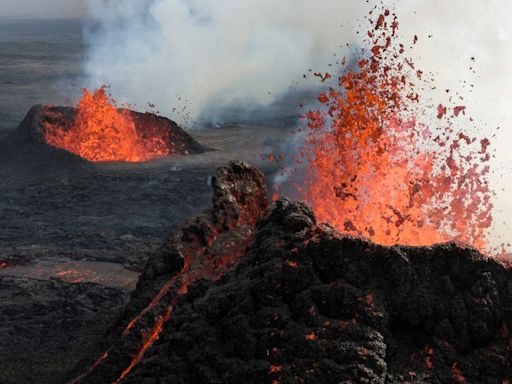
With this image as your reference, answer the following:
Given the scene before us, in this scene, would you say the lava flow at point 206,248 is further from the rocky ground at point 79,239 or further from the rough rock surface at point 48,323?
the rocky ground at point 79,239

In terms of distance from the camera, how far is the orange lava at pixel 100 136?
15.2m

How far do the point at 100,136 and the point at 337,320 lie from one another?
12619mm

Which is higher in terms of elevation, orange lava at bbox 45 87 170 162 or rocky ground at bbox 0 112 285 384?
orange lava at bbox 45 87 170 162

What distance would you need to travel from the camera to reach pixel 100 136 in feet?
50.4

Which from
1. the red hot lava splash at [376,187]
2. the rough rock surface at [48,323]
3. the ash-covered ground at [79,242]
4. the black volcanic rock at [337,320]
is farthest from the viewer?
the ash-covered ground at [79,242]

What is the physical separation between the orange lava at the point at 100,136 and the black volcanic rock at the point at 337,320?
1151cm

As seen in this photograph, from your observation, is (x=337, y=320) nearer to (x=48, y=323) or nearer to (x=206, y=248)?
(x=206, y=248)

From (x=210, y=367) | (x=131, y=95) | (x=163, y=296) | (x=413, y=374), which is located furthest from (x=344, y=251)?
(x=131, y=95)

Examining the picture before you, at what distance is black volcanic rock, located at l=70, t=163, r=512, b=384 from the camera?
3.52 metres

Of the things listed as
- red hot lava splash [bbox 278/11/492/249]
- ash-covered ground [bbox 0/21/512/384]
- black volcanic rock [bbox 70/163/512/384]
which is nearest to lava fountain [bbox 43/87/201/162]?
red hot lava splash [bbox 278/11/492/249]

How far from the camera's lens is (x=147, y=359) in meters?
3.88

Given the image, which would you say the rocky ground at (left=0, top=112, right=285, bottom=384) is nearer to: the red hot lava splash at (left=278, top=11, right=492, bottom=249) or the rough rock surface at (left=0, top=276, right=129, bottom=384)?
the rough rock surface at (left=0, top=276, right=129, bottom=384)

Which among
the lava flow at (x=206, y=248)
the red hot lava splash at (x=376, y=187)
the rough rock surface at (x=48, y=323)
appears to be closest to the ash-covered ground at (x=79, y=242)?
the rough rock surface at (x=48, y=323)

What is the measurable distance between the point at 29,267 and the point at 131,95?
17.2 meters
